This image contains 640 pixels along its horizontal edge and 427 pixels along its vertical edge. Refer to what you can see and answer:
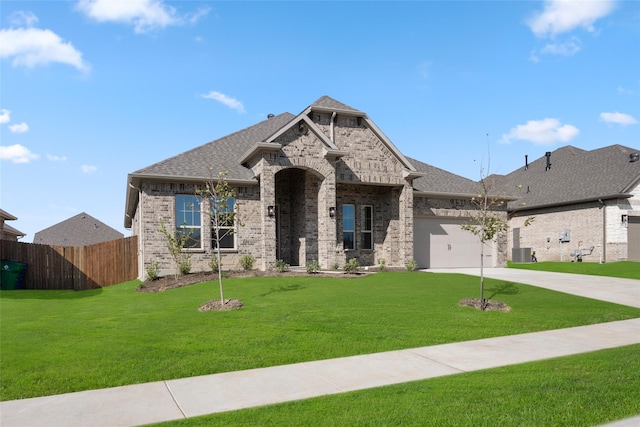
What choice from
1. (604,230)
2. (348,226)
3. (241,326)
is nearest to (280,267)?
(348,226)

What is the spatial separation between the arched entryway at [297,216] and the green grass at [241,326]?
186 inches

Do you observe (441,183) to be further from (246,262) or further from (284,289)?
(284,289)

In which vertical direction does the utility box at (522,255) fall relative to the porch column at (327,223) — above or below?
below

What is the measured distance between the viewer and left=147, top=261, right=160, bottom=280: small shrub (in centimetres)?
1639

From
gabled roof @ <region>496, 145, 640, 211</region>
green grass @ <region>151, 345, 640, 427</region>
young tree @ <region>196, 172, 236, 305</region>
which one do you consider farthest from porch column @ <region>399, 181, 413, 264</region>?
green grass @ <region>151, 345, 640, 427</region>

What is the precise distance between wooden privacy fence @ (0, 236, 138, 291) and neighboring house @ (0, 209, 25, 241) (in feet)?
28.5

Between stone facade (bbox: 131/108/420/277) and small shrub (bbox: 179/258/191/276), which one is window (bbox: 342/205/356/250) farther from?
small shrub (bbox: 179/258/191/276)

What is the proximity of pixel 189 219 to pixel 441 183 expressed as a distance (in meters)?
12.2

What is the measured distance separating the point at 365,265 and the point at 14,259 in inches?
609

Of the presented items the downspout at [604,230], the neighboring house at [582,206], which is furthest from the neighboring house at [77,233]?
the downspout at [604,230]

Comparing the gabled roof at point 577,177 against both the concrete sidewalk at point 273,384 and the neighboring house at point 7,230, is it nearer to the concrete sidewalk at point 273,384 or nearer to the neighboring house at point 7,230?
the concrete sidewalk at point 273,384

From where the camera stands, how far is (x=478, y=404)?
4.57 m

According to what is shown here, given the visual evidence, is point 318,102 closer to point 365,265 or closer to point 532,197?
point 365,265

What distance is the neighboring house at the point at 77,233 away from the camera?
1698 inches
